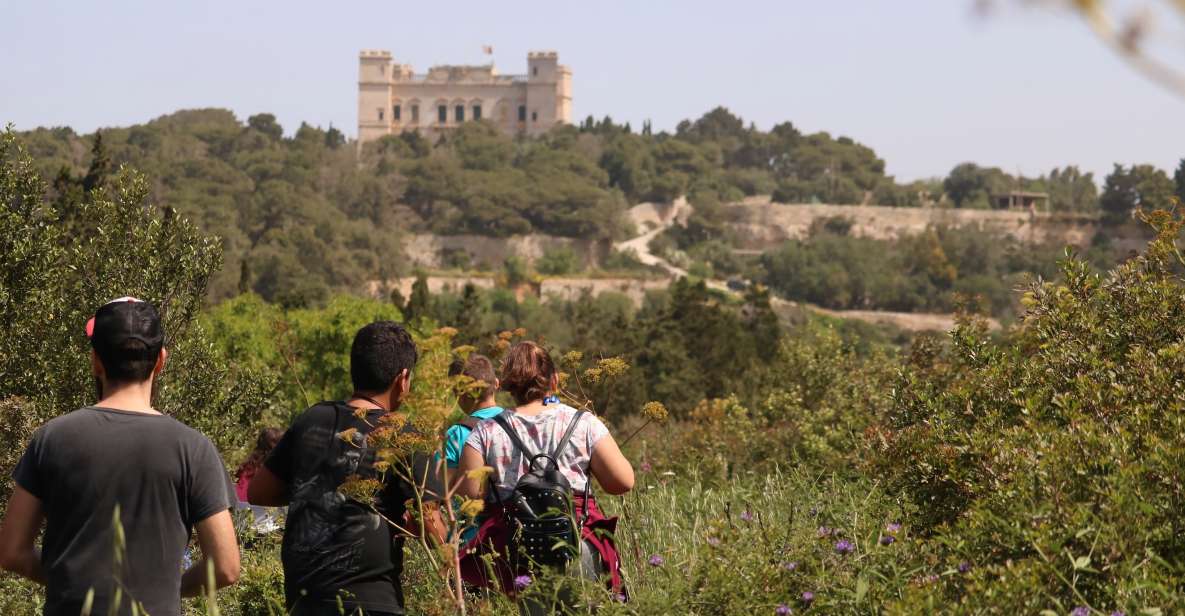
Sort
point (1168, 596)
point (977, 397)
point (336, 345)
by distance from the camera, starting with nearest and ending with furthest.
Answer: point (1168, 596)
point (977, 397)
point (336, 345)

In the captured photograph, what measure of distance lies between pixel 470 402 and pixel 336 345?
16.6 m

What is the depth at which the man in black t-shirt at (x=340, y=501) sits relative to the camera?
360cm

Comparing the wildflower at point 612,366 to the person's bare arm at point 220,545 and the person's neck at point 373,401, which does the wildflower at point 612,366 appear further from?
the person's bare arm at point 220,545

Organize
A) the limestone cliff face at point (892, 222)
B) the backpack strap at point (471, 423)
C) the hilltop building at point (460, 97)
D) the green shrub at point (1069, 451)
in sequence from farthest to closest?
the hilltop building at point (460, 97), the limestone cliff face at point (892, 222), the backpack strap at point (471, 423), the green shrub at point (1069, 451)

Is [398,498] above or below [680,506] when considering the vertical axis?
above

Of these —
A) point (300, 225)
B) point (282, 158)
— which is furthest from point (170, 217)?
point (282, 158)

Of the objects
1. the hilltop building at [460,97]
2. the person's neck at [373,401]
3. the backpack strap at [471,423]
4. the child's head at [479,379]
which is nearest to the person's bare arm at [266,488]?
the person's neck at [373,401]

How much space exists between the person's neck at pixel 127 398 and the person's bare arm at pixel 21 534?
23cm

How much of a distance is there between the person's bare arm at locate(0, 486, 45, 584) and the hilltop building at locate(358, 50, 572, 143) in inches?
4471

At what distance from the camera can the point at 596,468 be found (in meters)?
3.90

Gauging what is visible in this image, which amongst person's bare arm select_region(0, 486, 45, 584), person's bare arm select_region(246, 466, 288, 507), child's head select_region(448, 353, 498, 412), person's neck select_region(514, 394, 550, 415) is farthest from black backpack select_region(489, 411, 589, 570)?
person's bare arm select_region(0, 486, 45, 584)

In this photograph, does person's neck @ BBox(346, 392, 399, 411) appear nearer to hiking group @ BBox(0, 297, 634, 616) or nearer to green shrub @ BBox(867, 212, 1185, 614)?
hiking group @ BBox(0, 297, 634, 616)

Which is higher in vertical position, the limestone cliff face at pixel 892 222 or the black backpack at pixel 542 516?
the black backpack at pixel 542 516

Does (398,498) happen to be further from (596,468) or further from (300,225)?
(300,225)
